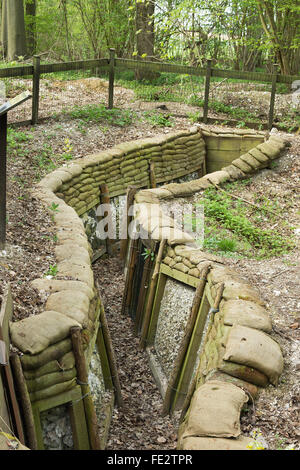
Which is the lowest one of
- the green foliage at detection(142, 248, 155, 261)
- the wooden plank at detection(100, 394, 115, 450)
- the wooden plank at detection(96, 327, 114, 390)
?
the wooden plank at detection(100, 394, 115, 450)

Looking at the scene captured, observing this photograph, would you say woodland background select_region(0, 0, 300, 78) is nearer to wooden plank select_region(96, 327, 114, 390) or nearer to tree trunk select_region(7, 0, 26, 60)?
tree trunk select_region(7, 0, 26, 60)

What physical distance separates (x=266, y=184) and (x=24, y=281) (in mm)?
6155

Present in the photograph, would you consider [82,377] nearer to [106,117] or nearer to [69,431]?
[69,431]

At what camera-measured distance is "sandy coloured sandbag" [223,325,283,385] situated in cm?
453

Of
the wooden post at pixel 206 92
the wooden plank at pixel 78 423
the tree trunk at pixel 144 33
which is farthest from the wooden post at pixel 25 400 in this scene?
the tree trunk at pixel 144 33

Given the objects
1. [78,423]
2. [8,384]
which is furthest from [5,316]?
[78,423]

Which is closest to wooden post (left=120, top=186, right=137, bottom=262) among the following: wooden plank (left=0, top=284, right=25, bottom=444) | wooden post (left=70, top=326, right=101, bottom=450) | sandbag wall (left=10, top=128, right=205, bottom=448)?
sandbag wall (left=10, top=128, right=205, bottom=448)

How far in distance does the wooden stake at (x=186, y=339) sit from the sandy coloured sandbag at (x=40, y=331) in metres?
1.78

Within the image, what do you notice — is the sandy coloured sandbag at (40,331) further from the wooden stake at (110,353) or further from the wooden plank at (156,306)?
the wooden plank at (156,306)

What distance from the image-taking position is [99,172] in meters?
9.27

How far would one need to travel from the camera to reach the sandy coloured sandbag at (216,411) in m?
3.88

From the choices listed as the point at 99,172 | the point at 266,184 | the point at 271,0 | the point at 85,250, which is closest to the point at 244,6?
the point at 271,0

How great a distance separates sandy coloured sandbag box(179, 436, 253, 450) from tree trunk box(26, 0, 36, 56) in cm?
1569

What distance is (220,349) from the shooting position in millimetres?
4805
